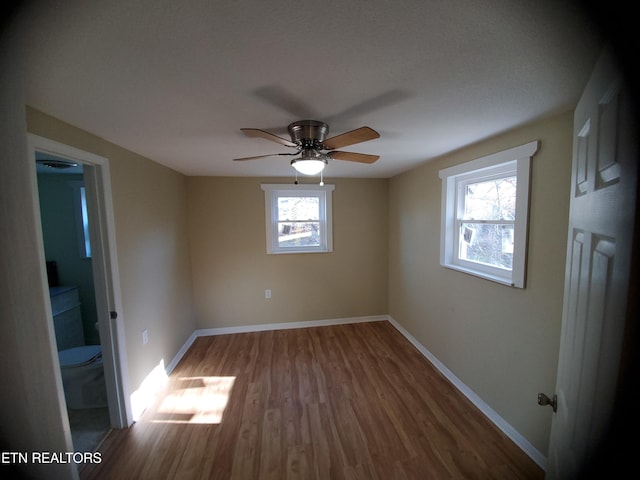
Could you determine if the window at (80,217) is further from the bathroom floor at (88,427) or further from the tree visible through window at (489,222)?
the tree visible through window at (489,222)

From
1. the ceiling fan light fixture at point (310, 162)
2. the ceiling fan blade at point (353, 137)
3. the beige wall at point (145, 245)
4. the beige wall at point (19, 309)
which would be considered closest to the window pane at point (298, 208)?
the beige wall at point (145, 245)

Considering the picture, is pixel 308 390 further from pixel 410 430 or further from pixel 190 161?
pixel 190 161

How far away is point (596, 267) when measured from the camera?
24.0 inches

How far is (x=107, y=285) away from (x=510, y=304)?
296cm

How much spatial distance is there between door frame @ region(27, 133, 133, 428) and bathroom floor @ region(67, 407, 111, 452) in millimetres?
97

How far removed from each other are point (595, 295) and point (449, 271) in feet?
6.26

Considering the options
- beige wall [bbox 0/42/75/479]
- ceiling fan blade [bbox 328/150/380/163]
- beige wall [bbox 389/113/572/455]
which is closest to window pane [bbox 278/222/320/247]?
beige wall [bbox 389/113/572/455]

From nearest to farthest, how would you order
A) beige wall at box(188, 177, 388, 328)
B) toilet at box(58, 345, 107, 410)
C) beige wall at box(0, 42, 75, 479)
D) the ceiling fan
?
beige wall at box(0, 42, 75, 479) < the ceiling fan < toilet at box(58, 345, 107, 410) < beige wall at box(188, 177, 388, 328)

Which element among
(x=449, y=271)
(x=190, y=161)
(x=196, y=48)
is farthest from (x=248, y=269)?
(x=196, y=48)

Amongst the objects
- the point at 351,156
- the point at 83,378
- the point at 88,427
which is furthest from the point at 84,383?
the point at 351,156

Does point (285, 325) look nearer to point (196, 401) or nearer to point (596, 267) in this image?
point (196, 401)

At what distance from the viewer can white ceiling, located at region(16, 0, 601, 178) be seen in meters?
0.67

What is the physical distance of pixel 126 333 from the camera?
188 centimetres

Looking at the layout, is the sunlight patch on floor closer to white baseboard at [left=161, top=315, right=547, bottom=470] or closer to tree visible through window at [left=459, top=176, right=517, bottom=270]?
white baseboard at [left=161, top=315, right=547, bottom=470]
